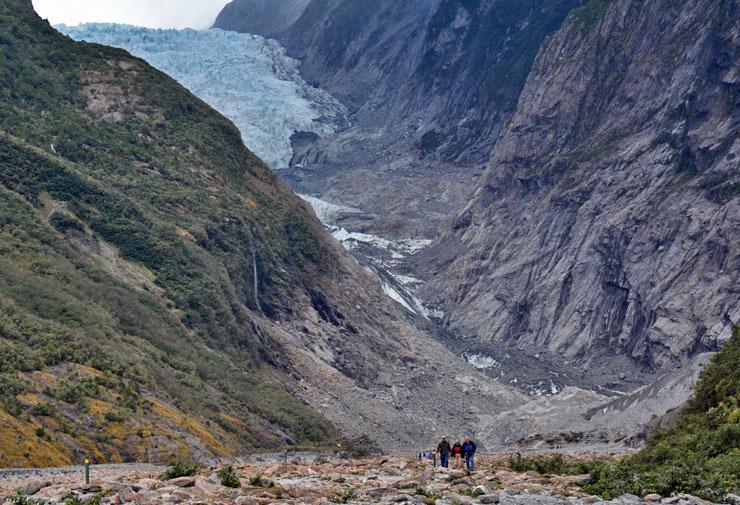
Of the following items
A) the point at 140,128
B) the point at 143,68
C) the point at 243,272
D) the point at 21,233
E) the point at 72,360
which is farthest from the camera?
the point at 143,68

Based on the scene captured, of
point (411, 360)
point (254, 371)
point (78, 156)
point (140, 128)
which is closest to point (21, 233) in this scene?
point (254, 371)

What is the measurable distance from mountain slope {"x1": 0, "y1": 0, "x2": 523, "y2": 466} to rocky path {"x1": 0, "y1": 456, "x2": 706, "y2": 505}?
11461 mm

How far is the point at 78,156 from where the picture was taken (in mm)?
81812

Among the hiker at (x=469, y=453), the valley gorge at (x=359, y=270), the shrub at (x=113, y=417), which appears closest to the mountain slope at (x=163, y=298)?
the valley gorge at (x=359, y=270)

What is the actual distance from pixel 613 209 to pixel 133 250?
216ft

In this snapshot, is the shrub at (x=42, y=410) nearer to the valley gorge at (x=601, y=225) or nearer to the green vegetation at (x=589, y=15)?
the valley gorge at (x=601, y=225)

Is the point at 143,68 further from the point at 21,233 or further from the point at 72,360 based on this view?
the point at 72,360

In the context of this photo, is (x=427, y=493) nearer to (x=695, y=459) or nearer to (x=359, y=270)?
(x=695, y=459)

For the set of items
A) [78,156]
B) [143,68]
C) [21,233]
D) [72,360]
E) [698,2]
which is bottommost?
[72,360]

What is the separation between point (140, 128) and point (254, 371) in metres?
31.1

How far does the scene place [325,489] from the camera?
21250 millimetres

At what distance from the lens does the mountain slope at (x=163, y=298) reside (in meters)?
42.3

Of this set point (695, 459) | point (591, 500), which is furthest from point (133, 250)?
point (591, 500)

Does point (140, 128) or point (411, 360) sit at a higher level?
point (140, 128)
